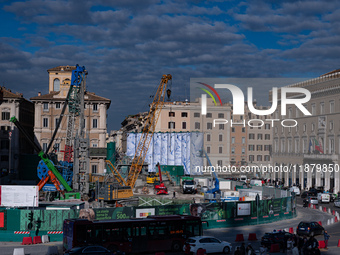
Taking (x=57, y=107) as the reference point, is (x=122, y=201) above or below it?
below

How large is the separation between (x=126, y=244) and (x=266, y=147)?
108 meters

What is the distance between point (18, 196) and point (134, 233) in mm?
16509

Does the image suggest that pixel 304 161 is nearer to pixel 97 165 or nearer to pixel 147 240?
pixel 97 165

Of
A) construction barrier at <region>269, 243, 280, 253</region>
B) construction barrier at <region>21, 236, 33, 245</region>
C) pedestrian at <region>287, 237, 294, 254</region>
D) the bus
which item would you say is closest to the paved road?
construction barrier at <region>21, 236, 33, 245</region>

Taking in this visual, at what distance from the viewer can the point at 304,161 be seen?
9475cm

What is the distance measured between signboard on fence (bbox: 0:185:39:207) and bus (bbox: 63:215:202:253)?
13.9 metres

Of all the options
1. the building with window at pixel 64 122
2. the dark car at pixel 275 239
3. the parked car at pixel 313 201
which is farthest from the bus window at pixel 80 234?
the building with window at pixel 64 122

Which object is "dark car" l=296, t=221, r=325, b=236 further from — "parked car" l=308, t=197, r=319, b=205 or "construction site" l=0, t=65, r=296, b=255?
"parked car" l=308, t=197, r=319, b=205

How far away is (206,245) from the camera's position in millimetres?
30688

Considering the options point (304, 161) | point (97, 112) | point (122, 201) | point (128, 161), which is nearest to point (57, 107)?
point (97, 112)

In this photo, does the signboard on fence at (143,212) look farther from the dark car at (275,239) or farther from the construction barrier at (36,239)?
the dark car at (275,239)

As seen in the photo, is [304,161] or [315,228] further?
[304,161]

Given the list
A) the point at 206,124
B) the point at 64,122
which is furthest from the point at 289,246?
the point at 206,124

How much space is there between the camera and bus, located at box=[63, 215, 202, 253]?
2972 cm
